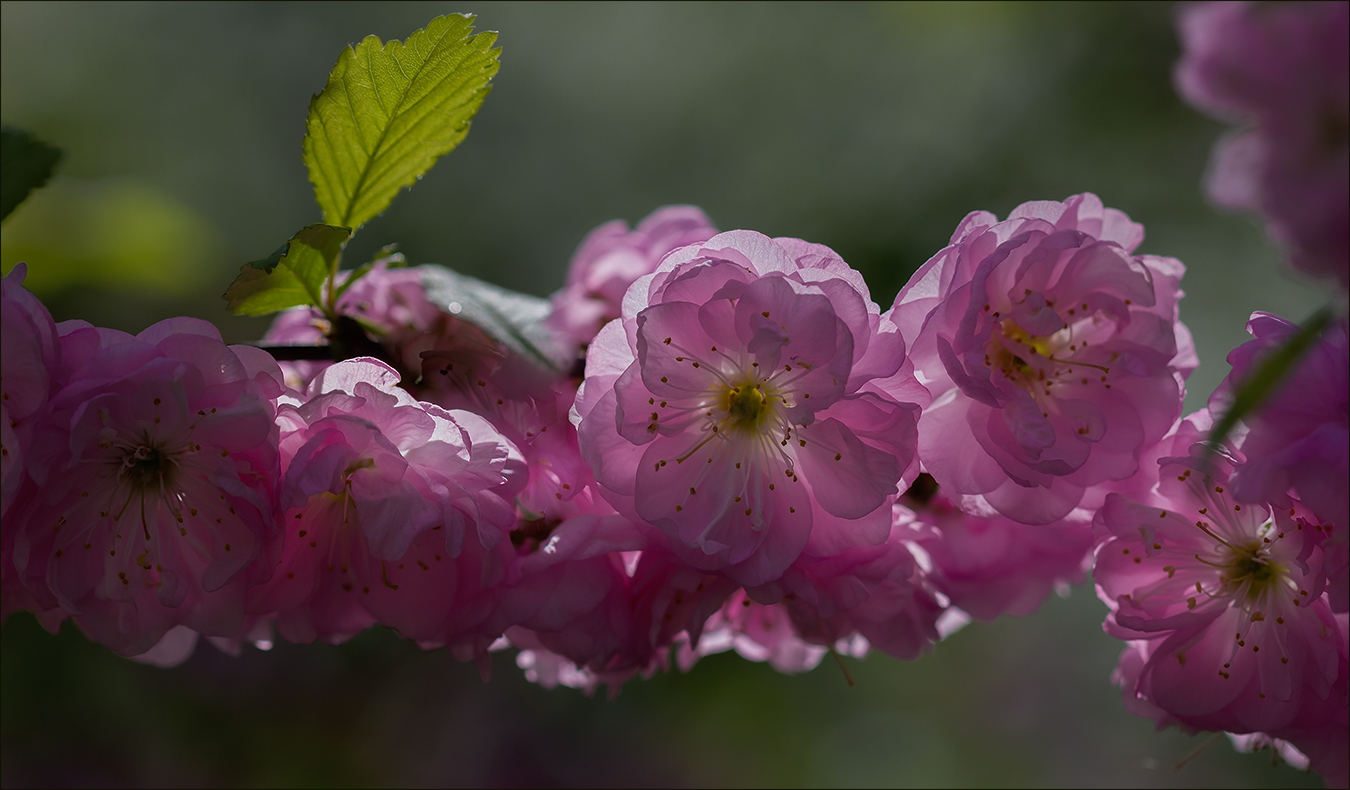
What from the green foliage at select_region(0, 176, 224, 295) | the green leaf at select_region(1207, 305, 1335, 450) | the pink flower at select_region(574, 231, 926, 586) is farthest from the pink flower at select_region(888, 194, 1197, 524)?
the green foliage at select_region(0, 176, 224, 295)

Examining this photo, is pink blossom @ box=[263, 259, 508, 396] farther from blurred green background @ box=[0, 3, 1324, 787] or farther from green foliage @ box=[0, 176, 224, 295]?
blurred green background @ box=[0, 3, 1324, 787]

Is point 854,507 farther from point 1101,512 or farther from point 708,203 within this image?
point 708,203

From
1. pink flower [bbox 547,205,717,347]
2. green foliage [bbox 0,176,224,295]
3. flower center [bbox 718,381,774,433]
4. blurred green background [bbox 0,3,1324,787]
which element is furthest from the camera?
blurred green background [bbox 0,3,1324,787]

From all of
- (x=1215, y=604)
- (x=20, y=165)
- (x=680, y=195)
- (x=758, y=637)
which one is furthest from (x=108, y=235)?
(x=680, y=195)

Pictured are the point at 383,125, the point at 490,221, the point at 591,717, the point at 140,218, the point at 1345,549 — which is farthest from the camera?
the point at 490,221

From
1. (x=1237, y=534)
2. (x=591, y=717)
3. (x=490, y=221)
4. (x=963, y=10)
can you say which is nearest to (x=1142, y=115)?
(x=963, y=10)

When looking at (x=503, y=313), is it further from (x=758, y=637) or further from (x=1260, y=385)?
(x=1260, y=385)
